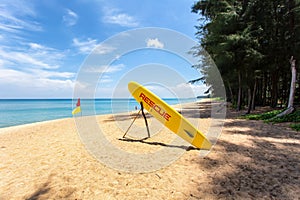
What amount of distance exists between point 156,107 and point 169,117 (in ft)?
2.14

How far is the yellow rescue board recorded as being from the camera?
18.0ft

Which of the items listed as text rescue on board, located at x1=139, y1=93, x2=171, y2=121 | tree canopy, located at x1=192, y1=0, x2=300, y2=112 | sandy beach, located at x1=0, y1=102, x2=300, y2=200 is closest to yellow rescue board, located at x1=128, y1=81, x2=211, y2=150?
text rescue on board, located at x1=139, y1=93, x2=171, y2=121

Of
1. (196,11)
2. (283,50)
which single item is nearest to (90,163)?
(283,50)

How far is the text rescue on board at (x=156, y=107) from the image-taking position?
614cm

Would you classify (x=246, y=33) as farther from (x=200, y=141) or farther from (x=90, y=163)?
(x=90, y=163)

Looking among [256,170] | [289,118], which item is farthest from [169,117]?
[289,118]

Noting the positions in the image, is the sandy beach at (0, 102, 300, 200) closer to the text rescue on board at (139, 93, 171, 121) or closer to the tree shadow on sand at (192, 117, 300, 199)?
the tree shadow on sand at (192, 117, 300, 199)

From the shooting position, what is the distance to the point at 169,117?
6078 millimetres

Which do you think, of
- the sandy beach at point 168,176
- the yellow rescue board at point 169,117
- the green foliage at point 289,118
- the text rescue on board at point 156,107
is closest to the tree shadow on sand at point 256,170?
the sandy beach at point 168,176

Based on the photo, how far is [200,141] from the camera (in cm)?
535

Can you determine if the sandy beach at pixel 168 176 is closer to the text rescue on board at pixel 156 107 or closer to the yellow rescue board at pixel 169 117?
the yellow rescue board at pixel 169 117

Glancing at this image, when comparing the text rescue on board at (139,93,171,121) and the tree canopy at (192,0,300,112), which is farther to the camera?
the tree canopy at (192,0,300,112)

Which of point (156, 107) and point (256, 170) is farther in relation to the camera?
point (156, 107)

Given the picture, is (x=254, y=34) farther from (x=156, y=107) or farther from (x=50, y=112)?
(x=50, y=112)
